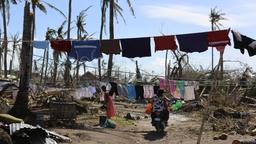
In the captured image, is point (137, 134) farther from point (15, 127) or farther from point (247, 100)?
point (247, 100)

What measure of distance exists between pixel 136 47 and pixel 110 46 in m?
1.05

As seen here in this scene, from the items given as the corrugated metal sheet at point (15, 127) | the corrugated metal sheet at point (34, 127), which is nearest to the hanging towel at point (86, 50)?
the corrugated metal sheet at point (34, 127)

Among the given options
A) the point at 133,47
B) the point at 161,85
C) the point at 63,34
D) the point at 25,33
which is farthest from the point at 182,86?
the point at 63,34

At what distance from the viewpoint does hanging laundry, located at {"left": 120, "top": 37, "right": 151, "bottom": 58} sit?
2025 centimetres

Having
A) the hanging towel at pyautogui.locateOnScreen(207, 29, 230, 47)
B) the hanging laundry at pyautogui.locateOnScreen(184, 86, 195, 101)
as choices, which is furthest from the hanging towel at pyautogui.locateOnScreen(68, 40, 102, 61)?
the hanging laundry at pyautogui.locateOnScreen(184, 86, 195, 101)

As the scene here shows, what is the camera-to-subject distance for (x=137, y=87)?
2344 centimetres

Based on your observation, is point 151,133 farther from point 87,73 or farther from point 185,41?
point 87,73

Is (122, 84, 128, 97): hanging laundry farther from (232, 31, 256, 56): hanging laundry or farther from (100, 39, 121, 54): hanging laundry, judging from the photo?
(232, 31, 256, 56): hanging laundry

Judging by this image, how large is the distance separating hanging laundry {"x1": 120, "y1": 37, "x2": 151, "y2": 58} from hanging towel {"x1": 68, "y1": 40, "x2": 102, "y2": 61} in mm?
1059

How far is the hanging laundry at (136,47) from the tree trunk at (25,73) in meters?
3.76

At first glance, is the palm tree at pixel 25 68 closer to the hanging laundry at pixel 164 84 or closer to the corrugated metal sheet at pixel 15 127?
the corrugated metal sheet at pixel 15 127

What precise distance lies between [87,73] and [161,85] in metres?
12.8

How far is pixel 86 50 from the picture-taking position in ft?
68.4

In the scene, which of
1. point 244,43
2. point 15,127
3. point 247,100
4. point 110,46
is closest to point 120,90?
point 110,46
